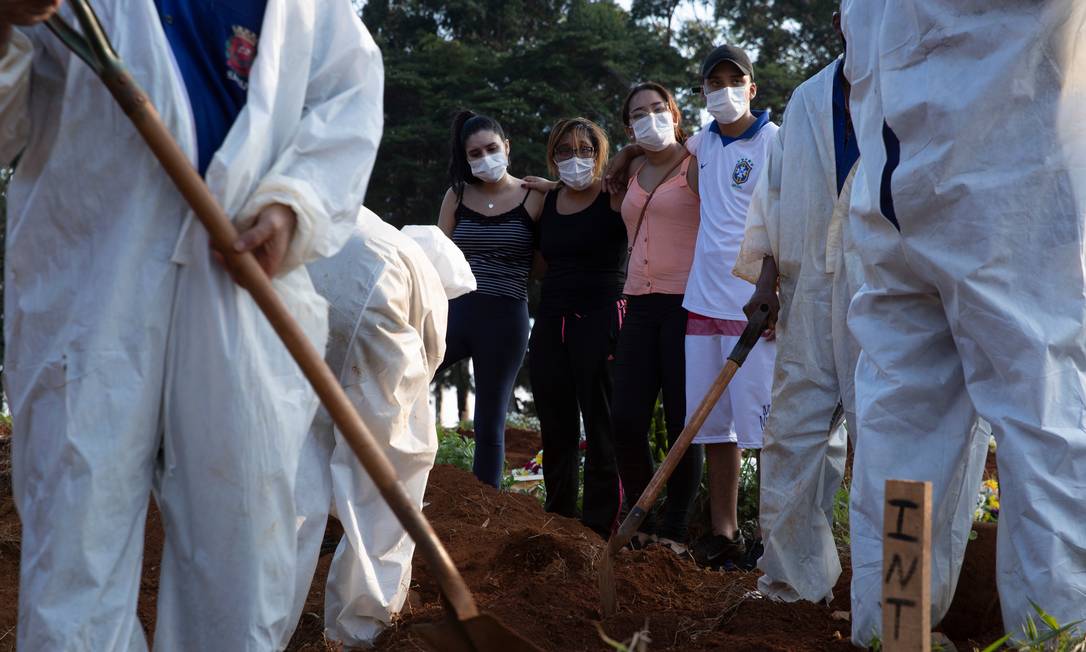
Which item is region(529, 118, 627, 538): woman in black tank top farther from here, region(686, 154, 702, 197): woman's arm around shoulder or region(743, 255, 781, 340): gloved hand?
region(743, 255, 781, 340): gloved hand

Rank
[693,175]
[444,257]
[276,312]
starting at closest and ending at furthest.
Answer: [276,312]
[444,257]
[693,175]

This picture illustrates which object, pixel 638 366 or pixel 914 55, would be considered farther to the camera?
pixel 638 366

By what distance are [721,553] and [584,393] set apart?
3.48 ft

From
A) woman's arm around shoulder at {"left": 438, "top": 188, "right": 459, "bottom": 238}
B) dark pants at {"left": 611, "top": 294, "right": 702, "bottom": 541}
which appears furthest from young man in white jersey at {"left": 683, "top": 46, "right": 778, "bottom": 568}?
woman's arm around shoulder at {"left": 438, "top": 188, "right": 459, "bottom": 238}

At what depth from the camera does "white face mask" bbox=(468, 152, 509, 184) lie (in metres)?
6.09

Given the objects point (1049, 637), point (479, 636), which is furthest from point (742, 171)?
point (479, 636)

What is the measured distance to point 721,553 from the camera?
5.11 metres

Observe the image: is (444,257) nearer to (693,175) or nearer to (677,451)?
(677,451)

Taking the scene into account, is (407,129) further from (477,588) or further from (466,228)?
(477,588)

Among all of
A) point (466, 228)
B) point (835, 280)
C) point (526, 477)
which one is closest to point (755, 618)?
point (835, 280)

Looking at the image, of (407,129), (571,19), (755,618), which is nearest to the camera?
(755,618)

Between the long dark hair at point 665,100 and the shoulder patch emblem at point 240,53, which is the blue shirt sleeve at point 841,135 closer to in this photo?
the long dark hair at point 665,100

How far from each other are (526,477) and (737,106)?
308 centimetres

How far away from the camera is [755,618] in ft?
12.1
